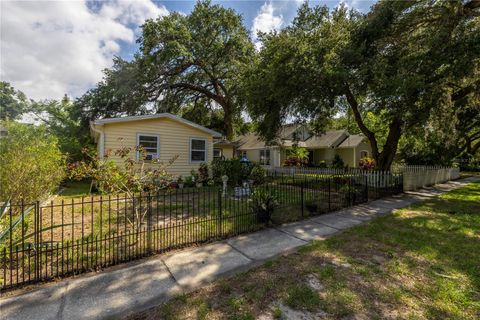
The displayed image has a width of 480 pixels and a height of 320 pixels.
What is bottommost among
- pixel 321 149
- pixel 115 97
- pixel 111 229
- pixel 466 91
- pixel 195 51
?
pixel 111 229

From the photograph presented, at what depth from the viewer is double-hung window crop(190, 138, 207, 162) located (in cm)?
1260

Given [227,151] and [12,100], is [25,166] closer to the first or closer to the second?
[227,151]

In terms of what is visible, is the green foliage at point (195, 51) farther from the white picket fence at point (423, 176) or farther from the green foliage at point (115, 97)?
the white picket fence at point (423, 176)

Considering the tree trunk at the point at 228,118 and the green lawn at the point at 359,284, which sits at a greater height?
the tree trunk at the point at 228,118

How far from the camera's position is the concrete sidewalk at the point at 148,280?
2658 millimetres

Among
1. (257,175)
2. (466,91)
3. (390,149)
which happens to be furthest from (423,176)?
(257,175)

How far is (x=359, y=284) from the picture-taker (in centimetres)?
322

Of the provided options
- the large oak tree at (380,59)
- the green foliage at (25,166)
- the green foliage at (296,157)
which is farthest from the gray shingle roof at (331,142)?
the green foliage at (25,166)

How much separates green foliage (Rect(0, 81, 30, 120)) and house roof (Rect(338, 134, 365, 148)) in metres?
34.7

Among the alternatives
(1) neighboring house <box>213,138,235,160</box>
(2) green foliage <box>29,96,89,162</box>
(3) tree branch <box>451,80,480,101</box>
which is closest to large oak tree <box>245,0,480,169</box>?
(3) tree branch <box>451,80,480,101</box>

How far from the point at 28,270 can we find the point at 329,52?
36.6 ft

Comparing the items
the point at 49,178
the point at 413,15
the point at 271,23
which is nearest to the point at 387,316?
the point at 49,178

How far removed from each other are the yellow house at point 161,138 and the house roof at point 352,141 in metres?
16.2

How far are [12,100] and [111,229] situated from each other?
31.6 metres
